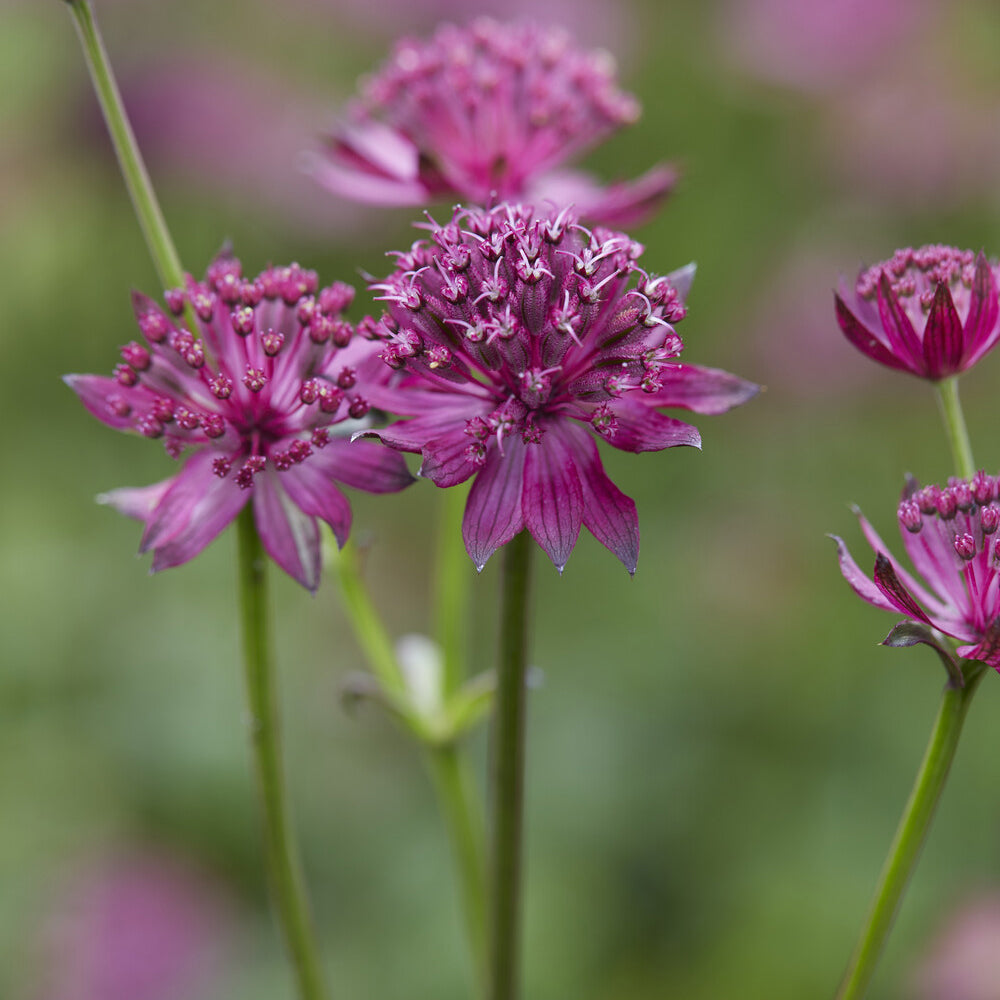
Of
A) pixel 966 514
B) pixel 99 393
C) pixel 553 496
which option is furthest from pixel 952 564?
pixel 99 393

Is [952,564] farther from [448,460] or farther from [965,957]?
[965,957]

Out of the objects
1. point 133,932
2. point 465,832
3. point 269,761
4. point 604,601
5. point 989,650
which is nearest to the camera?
point 989,650

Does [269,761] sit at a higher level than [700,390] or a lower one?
lower

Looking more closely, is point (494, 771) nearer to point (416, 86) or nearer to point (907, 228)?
point (416, 86)

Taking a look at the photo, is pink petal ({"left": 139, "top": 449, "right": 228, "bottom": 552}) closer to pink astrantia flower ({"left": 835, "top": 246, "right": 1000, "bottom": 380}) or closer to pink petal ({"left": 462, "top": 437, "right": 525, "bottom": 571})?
pink petal ({"left": 462, "top": 437, "right": 525, "bottom": 571})

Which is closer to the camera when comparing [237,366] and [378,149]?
[237,366]

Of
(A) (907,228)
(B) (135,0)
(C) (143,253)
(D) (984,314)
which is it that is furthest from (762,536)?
(B) (135,0)
